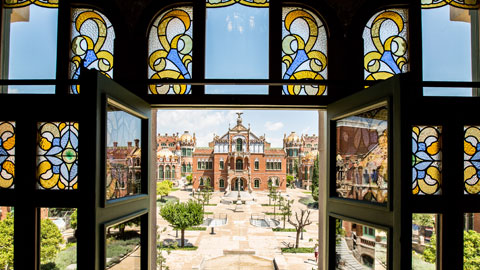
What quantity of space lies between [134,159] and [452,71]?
2327 mm

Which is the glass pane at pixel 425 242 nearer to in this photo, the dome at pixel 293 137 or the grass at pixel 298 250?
the grass at pixel 298 250

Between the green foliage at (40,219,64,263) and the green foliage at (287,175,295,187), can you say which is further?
the green foliage at (287,175,295,187)

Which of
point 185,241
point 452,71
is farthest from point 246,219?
point 452,71

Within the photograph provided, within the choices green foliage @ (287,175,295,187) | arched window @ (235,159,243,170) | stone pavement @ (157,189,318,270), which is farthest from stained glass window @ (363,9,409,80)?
green foliage @ (287,175,295,187)

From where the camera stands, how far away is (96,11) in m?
2.29

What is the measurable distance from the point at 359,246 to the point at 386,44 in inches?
56.1

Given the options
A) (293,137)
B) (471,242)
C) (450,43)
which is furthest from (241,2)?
(293,137)

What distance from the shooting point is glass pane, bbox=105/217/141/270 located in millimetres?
1558

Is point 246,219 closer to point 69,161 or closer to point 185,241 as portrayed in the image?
point 185,241

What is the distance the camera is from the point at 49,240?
1996mm

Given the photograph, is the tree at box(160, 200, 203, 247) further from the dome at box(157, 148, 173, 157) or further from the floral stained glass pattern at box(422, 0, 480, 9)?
the dome at box(157, 148, 173, 157)

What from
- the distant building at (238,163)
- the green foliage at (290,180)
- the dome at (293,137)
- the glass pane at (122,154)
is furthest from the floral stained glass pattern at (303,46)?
the green foliage at (290,180)

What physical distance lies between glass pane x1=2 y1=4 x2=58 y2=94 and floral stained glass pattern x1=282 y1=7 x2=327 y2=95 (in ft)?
5.57

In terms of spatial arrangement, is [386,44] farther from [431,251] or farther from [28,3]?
[28,3]
